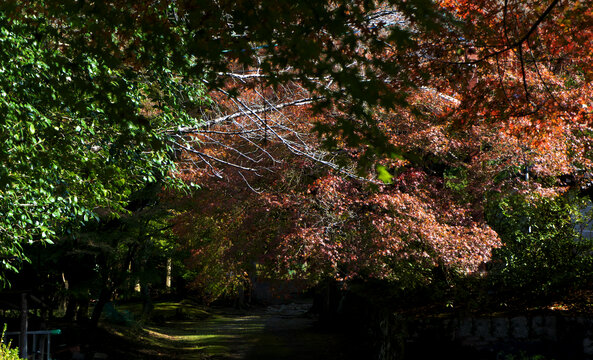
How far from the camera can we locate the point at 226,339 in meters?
23.0

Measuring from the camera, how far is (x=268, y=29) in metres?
4.46

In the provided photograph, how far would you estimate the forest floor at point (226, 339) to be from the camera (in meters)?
18.5

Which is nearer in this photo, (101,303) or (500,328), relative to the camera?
(500,328)

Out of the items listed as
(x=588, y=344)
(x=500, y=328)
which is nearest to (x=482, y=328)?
(x=500, y=328)

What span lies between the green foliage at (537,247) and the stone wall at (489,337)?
165 cm

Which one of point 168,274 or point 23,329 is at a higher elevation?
point 168,274

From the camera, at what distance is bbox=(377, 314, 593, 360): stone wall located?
1069cm

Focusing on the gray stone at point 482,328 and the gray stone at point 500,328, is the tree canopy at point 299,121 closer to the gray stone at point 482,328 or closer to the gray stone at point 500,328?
the gray stone at point 482,328

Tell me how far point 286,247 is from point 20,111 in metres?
6.84

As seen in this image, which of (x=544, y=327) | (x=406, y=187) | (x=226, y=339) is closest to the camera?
(x=544, y=327)

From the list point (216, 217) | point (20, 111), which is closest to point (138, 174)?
point (20, 111)

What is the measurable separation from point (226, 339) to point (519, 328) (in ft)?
47.0

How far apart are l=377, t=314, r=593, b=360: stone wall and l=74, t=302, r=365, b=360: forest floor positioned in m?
3.51

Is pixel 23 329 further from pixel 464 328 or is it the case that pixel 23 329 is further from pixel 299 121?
pixel 464 328
